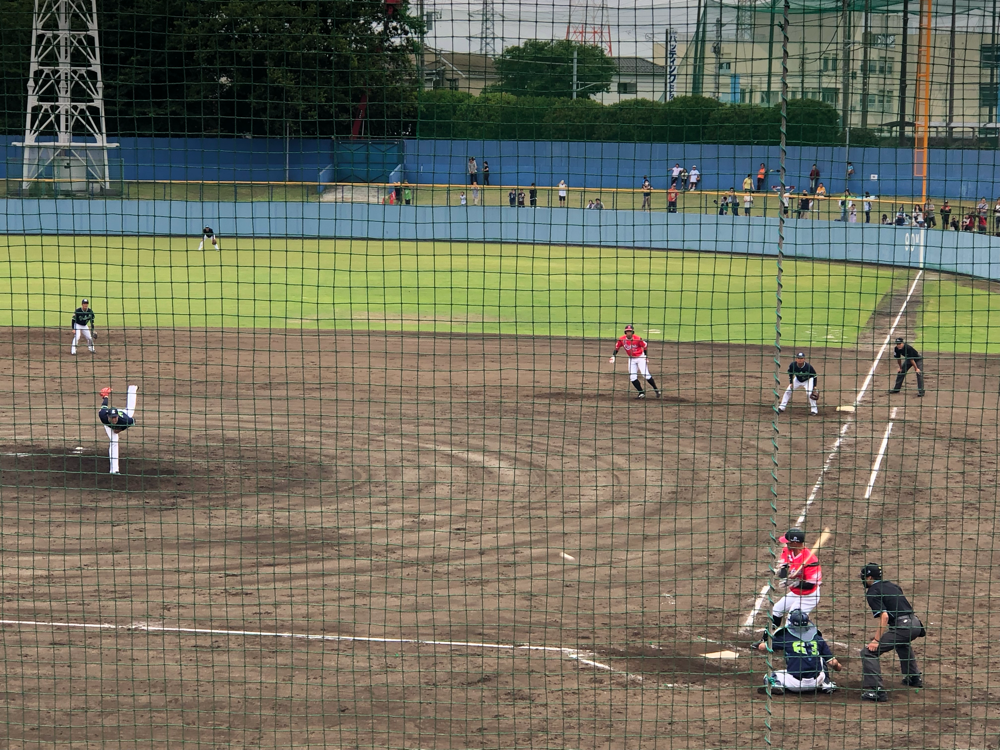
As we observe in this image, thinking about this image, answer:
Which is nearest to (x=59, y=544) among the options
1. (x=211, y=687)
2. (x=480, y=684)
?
(x=211, y=687)

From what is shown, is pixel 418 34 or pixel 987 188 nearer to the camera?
pixel 418 34

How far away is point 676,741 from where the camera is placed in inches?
396

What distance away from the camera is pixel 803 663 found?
11.0 metres

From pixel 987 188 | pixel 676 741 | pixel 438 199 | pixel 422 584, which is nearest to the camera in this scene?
pixel 676 741

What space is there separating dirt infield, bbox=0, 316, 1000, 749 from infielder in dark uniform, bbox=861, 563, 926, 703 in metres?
0.26

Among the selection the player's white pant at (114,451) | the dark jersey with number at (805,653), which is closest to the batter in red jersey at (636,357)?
the player's white pant at (114,451)

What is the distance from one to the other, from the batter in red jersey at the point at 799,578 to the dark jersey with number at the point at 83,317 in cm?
1825

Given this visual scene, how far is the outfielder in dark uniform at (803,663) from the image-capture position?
10953 mm

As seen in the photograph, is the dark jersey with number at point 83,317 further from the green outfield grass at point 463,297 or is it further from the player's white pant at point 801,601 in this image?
the player's white pant at point 801,601

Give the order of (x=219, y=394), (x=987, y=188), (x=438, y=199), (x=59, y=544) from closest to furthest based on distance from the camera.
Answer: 1. (x=59, y=544)
2. (x=219, y=394)
3. (x=987, y=188)
4. (x=438, y=199)

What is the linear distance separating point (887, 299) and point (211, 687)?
30.0 metres

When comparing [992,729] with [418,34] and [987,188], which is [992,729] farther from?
[987,188]

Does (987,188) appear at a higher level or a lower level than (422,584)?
higher

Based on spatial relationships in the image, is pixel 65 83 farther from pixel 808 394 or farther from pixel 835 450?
pixel 808 394
